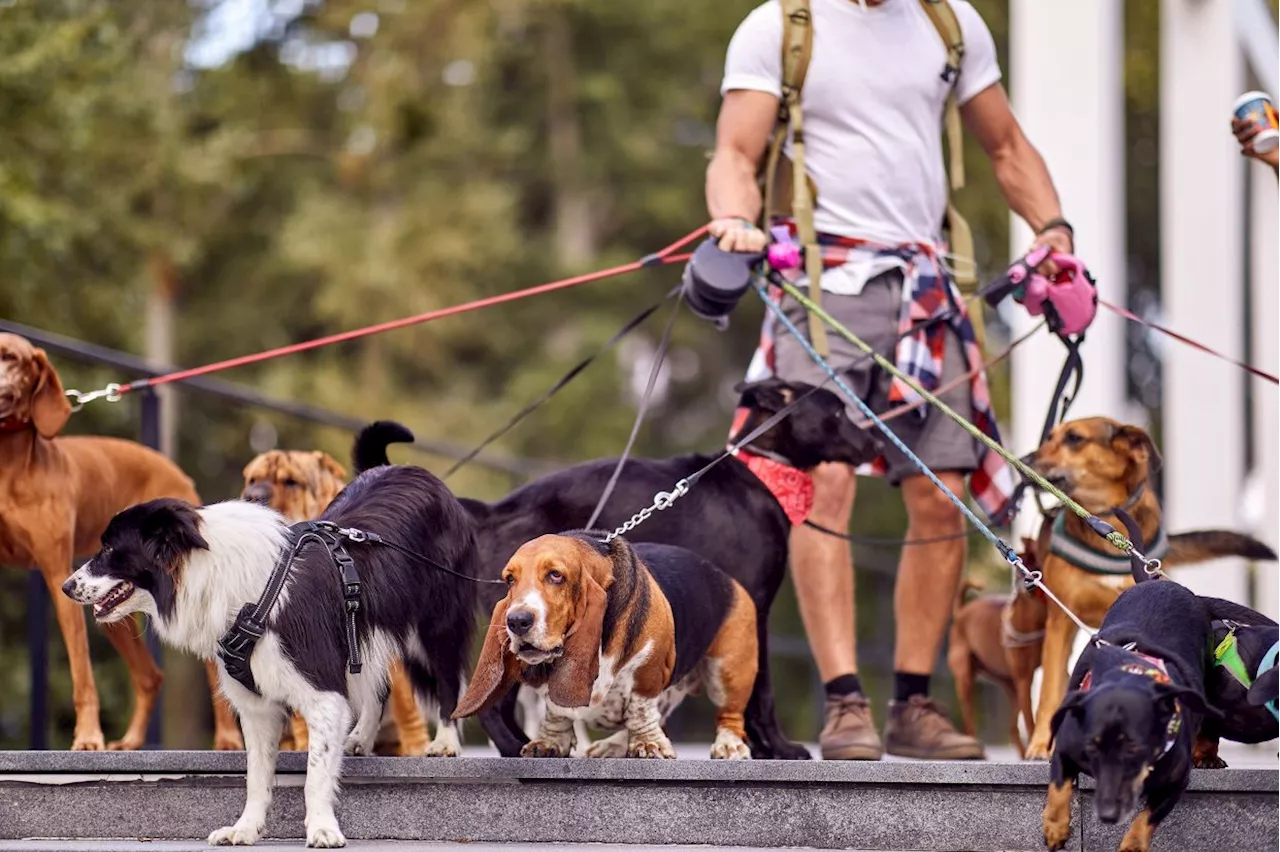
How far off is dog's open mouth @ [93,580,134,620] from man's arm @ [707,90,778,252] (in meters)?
2.19

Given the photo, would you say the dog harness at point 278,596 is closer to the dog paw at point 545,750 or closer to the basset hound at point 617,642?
the basset hound at point 617,642

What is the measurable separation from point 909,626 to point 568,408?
16854mm

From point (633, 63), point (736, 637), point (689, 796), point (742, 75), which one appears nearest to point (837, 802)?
point (689, 796)

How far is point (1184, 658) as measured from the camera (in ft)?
13.1

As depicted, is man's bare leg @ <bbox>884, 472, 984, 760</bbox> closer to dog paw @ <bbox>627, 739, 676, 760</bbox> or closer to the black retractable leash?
dog paw @ <bbox>627, 739, 676, 760</bbox>

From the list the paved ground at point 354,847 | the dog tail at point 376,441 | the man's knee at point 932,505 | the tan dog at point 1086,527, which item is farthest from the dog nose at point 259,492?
the tan dog at point 1086,527

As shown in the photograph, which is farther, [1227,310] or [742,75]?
[1227,310]

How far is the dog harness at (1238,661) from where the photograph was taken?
4.04 metres

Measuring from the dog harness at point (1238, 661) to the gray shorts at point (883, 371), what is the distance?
1.58m

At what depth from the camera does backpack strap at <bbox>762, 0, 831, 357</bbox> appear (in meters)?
5.50

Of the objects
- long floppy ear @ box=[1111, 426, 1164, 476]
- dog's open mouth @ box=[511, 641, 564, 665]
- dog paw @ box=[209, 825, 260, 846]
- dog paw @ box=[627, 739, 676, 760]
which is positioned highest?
long floppy ear @ box=[1111, 426, 1164, 476]

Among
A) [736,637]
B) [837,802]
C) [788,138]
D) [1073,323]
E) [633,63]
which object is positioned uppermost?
[633,63]

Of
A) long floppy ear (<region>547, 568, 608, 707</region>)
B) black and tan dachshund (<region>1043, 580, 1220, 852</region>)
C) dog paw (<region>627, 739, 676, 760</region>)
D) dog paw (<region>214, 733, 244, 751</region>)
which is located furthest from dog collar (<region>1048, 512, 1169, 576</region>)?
dog paw (<region>214, 733, 244, 751</region>)

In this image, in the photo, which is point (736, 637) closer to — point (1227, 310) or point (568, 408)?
point (1227, 310)
